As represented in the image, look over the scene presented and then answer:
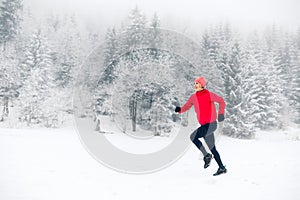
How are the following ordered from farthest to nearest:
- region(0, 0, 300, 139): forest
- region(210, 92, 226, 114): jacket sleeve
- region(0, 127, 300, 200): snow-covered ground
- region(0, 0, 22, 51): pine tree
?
1. region(0, 0, 22, 51): pine tree
2. region(0, 0, 300, 139): forest
3. region(210, 92, 226, 114): jacket sleeve
4. region(0, 127, 300, 200): snow-covered ground

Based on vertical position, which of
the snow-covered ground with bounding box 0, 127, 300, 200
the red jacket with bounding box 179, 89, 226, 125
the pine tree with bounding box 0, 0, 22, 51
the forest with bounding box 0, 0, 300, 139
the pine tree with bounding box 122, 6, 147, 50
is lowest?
the snow-covered ground with bounding box 0, 127, 300, 200

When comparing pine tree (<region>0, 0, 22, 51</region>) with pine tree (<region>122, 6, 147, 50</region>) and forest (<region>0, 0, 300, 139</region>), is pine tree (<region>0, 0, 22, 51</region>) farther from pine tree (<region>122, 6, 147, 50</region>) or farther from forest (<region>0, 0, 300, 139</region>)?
pine tree (<region>122, 6, 147, 50</region>)

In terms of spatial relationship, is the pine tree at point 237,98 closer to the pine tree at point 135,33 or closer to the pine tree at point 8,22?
the pine tree at point 135,33

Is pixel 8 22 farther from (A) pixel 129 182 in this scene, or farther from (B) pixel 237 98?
(A) pixel 129 182

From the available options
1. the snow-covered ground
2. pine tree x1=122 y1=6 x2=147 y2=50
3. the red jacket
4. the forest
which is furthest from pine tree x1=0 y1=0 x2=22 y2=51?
the red jacket

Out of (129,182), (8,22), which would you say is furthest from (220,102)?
(8,22)

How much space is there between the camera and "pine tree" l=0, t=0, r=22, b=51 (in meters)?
47.0

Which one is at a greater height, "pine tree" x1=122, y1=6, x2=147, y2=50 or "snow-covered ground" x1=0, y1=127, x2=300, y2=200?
"pine tree" x1=122, y1=6, x2=147, y2=50

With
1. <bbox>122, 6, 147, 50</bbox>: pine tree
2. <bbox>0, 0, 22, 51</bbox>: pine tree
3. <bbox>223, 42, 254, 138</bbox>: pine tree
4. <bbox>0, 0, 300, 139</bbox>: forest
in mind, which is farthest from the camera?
<bbox>0, 0, 22, 51</bbox>: pine tree

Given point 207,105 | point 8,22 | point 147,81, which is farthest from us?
point 8,22

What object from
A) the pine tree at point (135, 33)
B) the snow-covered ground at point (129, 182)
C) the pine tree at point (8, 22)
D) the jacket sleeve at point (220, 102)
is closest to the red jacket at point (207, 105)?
the jacket sleeve at point (220, 102)

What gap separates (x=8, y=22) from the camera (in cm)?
4778

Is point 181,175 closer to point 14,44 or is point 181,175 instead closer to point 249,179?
point 249,179

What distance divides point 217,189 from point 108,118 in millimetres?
24067
